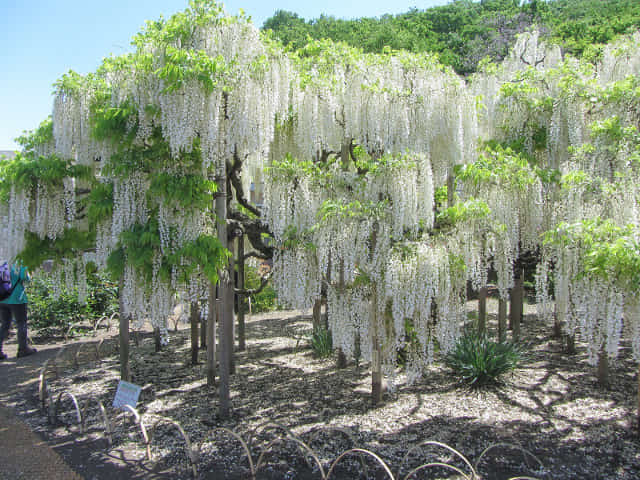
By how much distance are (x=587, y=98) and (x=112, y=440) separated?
24.7ft

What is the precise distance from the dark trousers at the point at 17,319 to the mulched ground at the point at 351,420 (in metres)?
1.71

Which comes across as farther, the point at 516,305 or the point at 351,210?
the point at 516,305

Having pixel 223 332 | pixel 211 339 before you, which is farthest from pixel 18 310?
pixel 223 332

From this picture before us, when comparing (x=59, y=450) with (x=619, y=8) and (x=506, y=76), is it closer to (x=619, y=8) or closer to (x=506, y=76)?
(x=506, y=76)

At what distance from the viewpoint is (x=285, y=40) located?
18.5 meters

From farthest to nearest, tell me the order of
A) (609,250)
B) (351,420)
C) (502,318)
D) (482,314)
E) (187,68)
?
(502,318), (482,314), (351,420), (187,68), (609,250)

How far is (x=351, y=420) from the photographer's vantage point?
5043 millimetres

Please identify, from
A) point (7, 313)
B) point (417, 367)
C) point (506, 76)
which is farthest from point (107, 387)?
point (506, 76)

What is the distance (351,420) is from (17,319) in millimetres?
7223

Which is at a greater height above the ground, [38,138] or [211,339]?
[38,138]

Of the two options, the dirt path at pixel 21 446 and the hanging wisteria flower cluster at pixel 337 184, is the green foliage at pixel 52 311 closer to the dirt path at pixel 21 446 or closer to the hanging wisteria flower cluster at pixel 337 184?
the dirt path at pixel 21 446

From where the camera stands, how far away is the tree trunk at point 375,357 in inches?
203

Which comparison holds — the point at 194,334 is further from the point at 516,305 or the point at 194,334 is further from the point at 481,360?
the point at 516,305

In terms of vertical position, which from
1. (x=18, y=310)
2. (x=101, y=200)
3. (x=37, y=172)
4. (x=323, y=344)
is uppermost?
(x=37, y=172)
